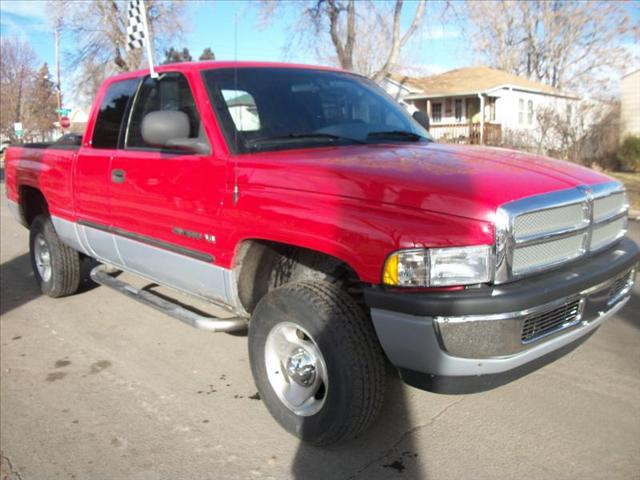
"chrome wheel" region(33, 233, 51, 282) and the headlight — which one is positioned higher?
the headlight

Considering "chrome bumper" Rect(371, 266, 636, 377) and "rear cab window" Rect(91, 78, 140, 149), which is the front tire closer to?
"chrome bumper" Rect(371, 266, 636, 377)

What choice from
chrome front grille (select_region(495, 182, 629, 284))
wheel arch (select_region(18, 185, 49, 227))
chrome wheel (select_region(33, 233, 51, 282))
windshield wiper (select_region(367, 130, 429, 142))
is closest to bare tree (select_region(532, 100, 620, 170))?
windshield wiper (select_region(367, 130, 429, 142))

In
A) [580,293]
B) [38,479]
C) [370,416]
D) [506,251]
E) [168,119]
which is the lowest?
[38,479]

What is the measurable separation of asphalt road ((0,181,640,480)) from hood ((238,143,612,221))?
4.20 ft

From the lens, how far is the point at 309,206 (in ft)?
9.30

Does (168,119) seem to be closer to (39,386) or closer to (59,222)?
(39,386)

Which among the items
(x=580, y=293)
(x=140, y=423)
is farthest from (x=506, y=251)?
(x=140, y=423)

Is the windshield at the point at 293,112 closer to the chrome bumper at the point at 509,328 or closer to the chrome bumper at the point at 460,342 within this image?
the chrome bumper at the point at 460,342

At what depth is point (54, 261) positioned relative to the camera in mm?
5566

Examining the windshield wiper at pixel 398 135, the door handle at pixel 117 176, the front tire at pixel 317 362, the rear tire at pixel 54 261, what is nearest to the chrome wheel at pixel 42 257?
the rear tire at pixel 54 261

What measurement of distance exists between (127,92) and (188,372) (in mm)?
2135

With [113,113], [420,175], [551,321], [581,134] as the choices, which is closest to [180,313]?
[113,113]

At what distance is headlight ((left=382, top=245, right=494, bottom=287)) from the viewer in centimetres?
246

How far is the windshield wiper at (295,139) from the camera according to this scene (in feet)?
11.3
